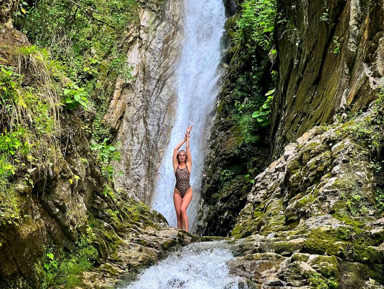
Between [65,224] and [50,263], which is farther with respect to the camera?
[65,224]

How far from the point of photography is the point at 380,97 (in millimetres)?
6145

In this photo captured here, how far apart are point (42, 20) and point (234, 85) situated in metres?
9.83

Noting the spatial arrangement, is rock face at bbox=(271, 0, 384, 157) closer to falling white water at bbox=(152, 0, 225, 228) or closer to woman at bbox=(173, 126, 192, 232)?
woman at bbox=(173, 126, 192, 232)

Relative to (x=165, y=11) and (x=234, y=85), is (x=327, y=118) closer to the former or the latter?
(x=234, y=85)

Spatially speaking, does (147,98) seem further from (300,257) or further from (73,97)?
(300,257)

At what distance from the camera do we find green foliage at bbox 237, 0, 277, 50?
14.1 metres

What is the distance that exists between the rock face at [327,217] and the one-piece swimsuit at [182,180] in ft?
9.40

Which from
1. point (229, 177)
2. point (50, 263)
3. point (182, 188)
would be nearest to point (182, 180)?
point (182, 188)

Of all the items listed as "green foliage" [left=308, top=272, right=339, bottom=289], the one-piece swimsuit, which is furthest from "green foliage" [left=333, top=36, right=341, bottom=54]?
"green foliage" [left=308, top=272, right=339, bottom=289]

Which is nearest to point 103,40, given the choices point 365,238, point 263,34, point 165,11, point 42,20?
point 42,20

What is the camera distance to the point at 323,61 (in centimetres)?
916

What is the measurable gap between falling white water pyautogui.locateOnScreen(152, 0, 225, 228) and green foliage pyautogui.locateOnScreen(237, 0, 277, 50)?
3.69m

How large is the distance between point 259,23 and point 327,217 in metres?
10.4

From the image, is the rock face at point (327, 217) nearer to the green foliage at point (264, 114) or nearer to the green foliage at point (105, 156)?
the green foliage at point (105, 156)
